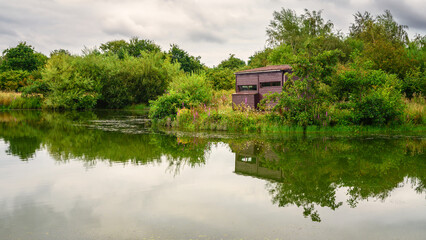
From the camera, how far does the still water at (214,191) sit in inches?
187

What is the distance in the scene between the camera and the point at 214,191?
21.7 feet

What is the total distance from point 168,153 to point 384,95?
10.9m

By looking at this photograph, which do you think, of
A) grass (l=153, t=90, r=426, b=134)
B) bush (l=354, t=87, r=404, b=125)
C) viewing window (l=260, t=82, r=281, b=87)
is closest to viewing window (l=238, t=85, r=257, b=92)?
viewing window (l=260, t=82, r=281, b=87)

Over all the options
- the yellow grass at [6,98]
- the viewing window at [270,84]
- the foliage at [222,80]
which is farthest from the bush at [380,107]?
the yellow grass at [6,98]

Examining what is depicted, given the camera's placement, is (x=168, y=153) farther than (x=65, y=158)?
Yes

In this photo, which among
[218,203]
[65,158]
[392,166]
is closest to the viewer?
[218,203]

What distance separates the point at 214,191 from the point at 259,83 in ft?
47.9

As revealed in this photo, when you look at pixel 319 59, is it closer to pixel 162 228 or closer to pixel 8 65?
pixel 162 228

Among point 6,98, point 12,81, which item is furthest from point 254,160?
point 12,81

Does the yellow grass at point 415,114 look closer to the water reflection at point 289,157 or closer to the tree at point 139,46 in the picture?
the water reflection at point 289,157

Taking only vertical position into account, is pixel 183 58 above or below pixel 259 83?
above

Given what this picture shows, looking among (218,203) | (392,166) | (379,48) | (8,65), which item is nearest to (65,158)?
(218,203)

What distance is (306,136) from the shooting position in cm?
1449

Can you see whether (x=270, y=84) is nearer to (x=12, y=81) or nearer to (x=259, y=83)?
(x=259, y=83)
